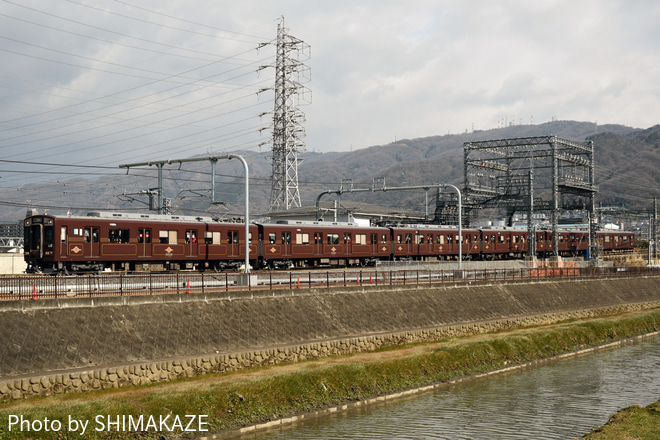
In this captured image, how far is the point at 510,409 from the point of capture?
22.1 metres

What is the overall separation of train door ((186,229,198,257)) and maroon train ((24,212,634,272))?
0.06 m

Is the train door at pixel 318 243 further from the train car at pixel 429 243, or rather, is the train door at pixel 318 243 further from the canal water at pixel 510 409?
the canal water at pixel 510 409

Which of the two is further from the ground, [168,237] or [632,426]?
[168,237]

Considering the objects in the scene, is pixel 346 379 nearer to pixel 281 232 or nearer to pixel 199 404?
pixel 199 404

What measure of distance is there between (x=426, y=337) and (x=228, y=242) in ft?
58.6

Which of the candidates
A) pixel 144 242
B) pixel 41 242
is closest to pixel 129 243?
pixel 144 242

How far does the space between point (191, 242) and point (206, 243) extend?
122 centimetres

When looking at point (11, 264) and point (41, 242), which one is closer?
point (41, 242)

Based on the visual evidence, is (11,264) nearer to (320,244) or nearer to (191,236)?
(191,236)

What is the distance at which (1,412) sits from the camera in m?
15.9

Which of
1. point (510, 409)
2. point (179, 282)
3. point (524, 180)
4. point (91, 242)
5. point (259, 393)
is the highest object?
point (524, 180)

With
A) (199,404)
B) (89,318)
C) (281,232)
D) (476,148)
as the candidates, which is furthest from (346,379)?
(476,148)

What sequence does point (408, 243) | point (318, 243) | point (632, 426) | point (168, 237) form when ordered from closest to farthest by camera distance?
1. point (632, 426)
2. point (168, 237)
3. point (318, 243)
4. point (408, 243)

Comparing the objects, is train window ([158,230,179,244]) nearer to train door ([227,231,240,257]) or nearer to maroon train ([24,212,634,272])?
maroon train ([24,212,634,272])
